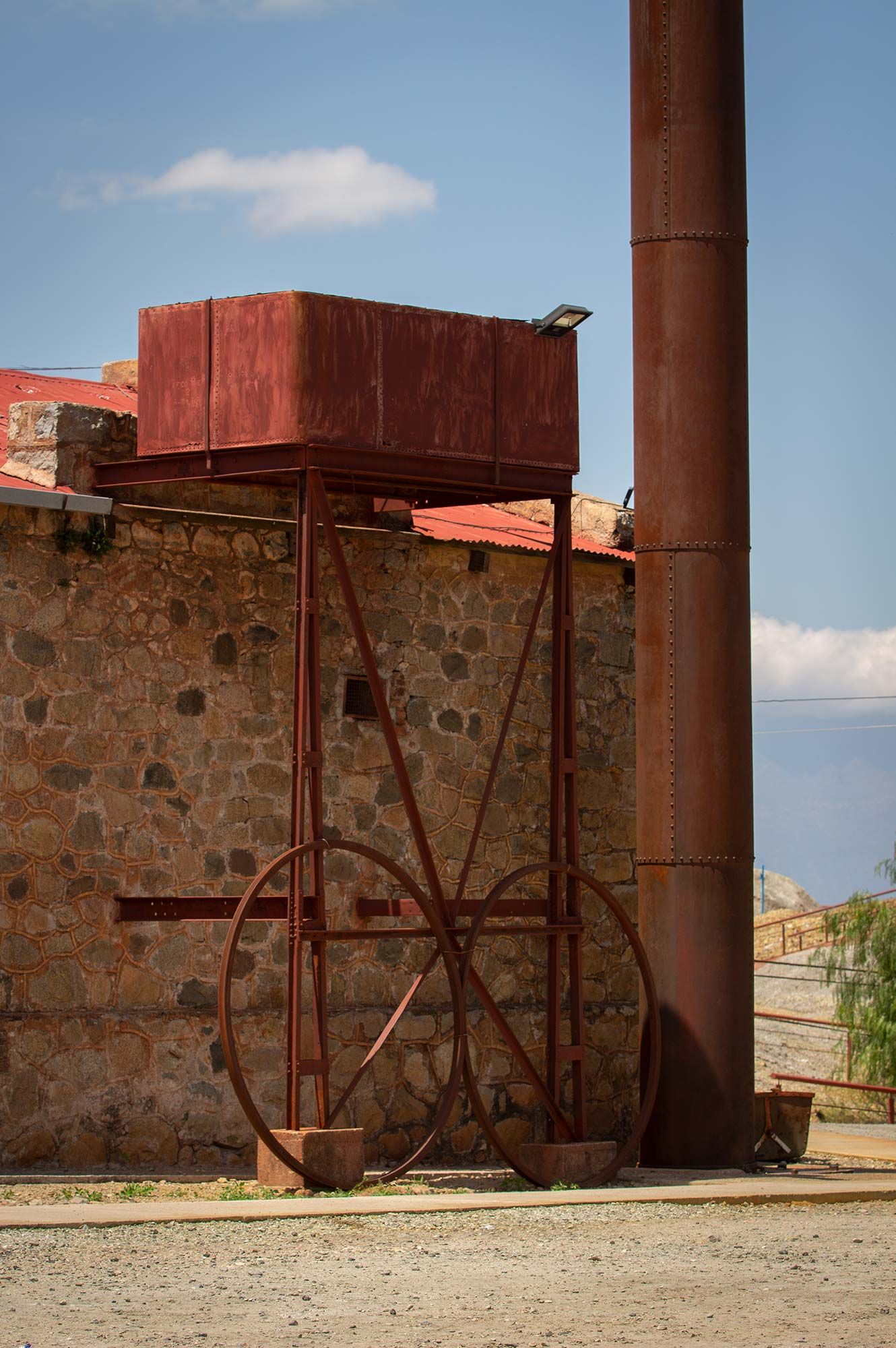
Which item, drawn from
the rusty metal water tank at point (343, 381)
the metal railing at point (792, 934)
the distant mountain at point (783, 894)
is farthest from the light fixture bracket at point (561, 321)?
the distant mountain at point (783, 894)

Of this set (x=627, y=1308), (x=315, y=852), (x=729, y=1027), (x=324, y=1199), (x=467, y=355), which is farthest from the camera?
(x=729, y=1027)

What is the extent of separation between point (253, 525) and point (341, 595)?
769mm

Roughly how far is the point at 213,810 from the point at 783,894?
Answer: 114 feet

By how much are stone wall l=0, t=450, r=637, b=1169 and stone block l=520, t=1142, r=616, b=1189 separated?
4.04 feet

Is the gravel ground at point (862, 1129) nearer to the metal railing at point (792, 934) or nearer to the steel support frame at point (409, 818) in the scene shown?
the steel support frame at point (409, 818)

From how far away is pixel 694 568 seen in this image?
11.9 meters

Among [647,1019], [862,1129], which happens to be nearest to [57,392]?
[647,1019]

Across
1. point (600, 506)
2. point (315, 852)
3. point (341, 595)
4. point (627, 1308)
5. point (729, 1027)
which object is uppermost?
point (600, 506)

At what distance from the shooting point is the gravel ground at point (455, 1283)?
250 inches

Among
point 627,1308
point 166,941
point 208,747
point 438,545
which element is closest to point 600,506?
point 438,545

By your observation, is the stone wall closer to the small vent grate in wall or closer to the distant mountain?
the small vent grate in wall

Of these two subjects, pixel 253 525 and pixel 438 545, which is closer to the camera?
pixel 253 525

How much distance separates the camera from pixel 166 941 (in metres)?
11.0

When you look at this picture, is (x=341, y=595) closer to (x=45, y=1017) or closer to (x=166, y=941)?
(x=166, y=941)
